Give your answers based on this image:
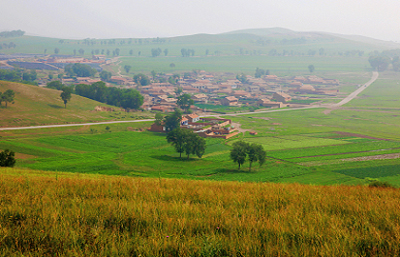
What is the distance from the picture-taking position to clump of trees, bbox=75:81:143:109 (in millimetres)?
105375

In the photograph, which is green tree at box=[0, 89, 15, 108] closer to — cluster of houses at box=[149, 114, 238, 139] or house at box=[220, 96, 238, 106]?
cluster of houses at box=[149, 114, 238, 139]

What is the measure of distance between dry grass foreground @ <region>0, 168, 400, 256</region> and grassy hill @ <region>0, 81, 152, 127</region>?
2851 inches

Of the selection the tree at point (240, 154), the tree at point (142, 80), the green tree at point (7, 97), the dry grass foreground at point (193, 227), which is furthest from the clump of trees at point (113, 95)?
the dry grass foreground at point (193, 227)

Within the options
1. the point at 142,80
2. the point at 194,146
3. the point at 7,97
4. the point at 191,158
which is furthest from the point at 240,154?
the point at 142,80

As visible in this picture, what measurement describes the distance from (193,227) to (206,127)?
258ft

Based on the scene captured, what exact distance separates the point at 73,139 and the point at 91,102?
39.0 m

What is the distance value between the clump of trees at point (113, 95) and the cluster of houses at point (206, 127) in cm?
2483

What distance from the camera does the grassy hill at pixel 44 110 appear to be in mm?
70375

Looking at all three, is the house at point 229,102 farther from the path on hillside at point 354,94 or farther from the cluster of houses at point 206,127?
the path on hillside at point 354,94

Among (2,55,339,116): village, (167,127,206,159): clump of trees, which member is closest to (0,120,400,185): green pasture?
(167,127,206,159): clump of trees

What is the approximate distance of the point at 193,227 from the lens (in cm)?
491

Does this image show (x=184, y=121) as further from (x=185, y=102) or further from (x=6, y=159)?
(x=6, y=159)

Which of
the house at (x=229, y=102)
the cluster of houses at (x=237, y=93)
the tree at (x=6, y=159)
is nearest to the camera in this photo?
the tree at (x=6, y=159)

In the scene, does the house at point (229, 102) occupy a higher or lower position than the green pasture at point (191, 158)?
higher
